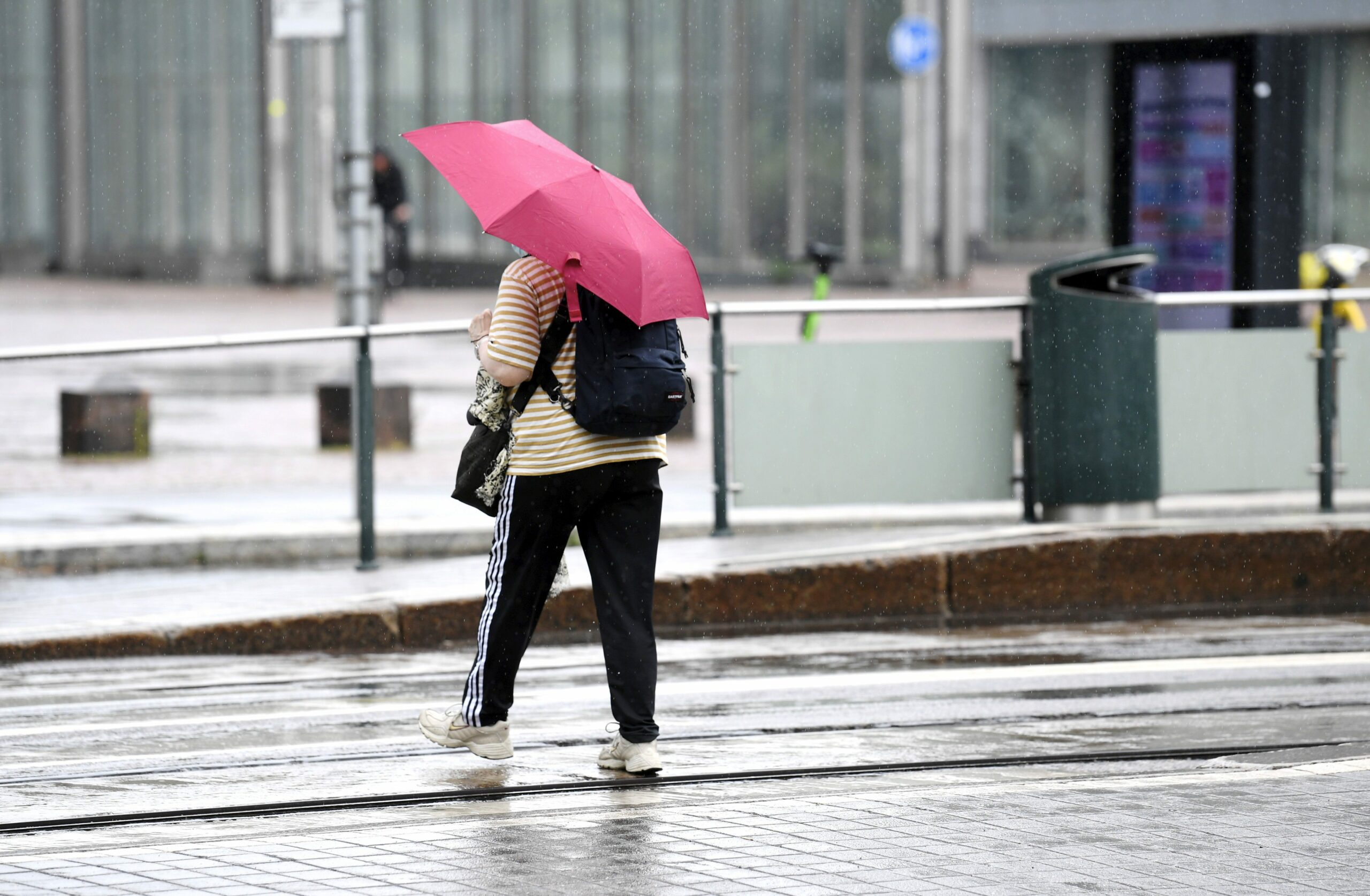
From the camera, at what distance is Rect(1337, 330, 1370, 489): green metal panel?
33.6ft

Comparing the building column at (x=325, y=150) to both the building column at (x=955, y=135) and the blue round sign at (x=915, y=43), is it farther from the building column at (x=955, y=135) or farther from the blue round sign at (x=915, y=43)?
the building column at (x=955, y=135)

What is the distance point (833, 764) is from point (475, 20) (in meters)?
27.3

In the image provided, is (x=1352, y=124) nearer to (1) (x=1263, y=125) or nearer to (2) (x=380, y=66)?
(2) (x=380, y=66)

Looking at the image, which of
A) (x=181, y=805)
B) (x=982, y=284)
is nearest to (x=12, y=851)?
(x=181, y=805)

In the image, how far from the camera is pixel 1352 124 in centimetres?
3262

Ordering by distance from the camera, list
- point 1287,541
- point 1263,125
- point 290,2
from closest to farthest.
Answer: point 1287,541
point 290,2
point 1263,125

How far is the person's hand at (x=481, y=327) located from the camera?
5.98 meters

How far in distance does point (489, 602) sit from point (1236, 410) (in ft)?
16.9

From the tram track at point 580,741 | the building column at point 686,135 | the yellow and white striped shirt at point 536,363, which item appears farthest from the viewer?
the building column at point 686,135

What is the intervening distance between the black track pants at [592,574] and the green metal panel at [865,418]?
3937 mm

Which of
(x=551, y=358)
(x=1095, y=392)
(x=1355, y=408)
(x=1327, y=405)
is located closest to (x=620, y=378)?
(x=551, y=358)

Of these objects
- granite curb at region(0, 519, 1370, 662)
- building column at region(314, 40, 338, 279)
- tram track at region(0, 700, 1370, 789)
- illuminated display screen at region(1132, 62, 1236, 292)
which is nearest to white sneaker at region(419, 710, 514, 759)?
tram track at region(0, 700, 1370, 789)

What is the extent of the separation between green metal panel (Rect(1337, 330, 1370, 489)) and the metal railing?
2.2 inches

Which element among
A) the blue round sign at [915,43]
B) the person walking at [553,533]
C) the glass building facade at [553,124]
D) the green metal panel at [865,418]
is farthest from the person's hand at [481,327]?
the blue round sign at [915,43]
